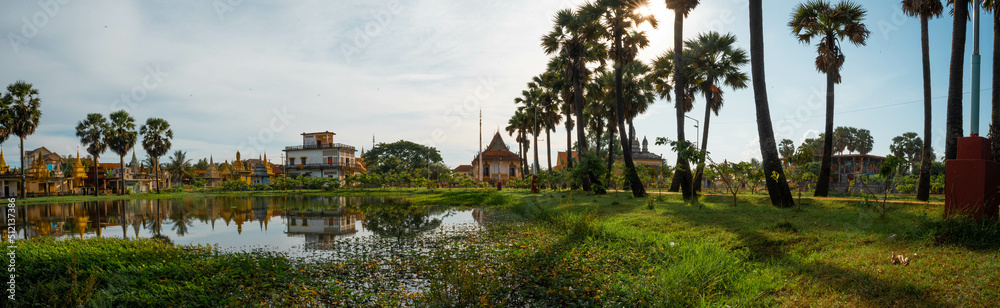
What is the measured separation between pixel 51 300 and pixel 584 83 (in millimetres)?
26194

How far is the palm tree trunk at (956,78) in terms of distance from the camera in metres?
12.3

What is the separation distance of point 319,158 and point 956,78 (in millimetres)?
68686

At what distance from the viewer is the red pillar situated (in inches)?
291

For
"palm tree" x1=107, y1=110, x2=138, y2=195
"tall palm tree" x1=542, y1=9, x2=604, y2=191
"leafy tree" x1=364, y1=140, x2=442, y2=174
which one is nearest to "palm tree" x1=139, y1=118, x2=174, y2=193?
"palm tree" x1=107, y1=110, x2=138, y2=195

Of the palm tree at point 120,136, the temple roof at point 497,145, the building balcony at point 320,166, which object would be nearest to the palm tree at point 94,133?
the palm tree at point 120,136

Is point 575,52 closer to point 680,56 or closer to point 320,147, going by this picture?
point 680,56

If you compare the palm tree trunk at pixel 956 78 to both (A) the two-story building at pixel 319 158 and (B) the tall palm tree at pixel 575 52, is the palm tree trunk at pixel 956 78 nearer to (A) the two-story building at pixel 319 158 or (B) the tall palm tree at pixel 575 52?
(B) the tall palm tree at pixel 575 52

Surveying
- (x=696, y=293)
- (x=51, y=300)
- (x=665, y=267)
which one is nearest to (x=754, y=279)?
(x=696, y=293)

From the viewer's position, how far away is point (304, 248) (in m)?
11.2

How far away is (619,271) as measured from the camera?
7.40 meters

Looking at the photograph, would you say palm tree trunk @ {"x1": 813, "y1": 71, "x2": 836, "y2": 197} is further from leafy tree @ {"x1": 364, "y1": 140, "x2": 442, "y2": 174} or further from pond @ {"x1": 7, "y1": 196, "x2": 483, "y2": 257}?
leafy tree @ {"x1": 364, "y1": 140, "x2": 442, "y2": 174}

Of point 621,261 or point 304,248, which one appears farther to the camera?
point 304,248

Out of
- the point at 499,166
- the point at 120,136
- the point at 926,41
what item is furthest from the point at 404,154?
the point at 926,41

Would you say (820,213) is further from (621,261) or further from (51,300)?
(51,300)
